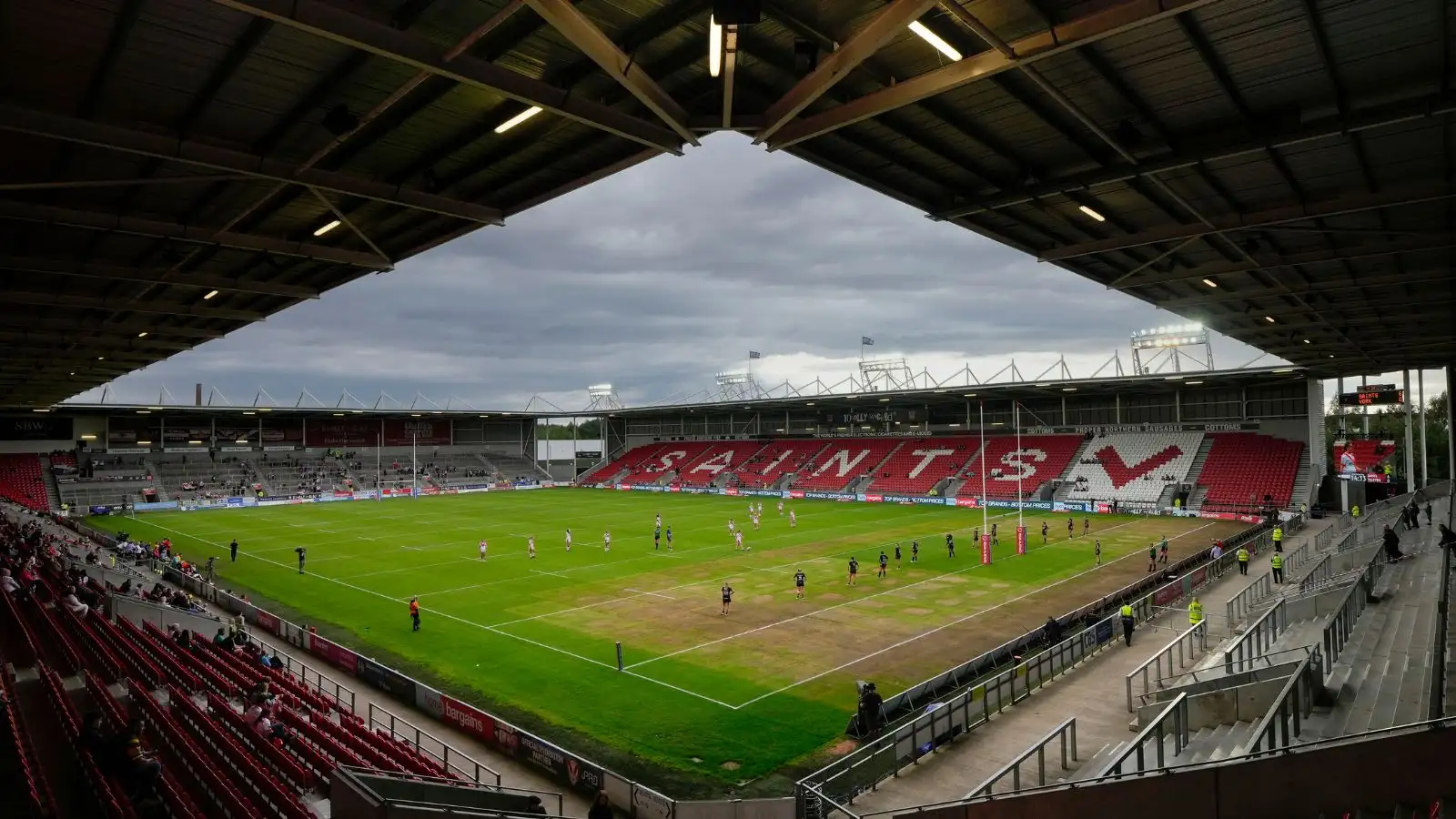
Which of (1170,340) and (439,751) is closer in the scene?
(439,751)

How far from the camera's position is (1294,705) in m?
9.71

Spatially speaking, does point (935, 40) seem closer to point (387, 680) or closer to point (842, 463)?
point (387, 680)

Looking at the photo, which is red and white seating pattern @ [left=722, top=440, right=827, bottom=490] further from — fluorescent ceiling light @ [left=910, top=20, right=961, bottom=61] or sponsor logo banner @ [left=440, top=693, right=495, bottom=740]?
fluorescent ceiling light @ [left=910, top=20, right=961, bottom=61]

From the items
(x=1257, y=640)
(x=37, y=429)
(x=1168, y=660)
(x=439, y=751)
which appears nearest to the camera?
(x=439, y=751)

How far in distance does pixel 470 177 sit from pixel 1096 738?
15.4 metres

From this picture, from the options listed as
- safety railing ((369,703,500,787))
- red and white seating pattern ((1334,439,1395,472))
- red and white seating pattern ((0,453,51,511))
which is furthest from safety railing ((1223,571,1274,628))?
red and white seating pattern ((0,453,51,511))

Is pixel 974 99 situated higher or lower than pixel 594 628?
higher

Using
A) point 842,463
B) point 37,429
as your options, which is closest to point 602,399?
point 842,463

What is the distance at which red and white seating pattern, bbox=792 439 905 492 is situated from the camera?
74.0 metres

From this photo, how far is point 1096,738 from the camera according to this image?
50.0 ft

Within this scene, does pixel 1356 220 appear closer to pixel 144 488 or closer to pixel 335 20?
pixel 335 20

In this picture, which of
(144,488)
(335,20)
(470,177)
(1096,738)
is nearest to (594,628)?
(1096,738)

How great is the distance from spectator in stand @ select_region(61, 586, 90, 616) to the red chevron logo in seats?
2367 inches

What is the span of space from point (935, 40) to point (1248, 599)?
25.2 metres
